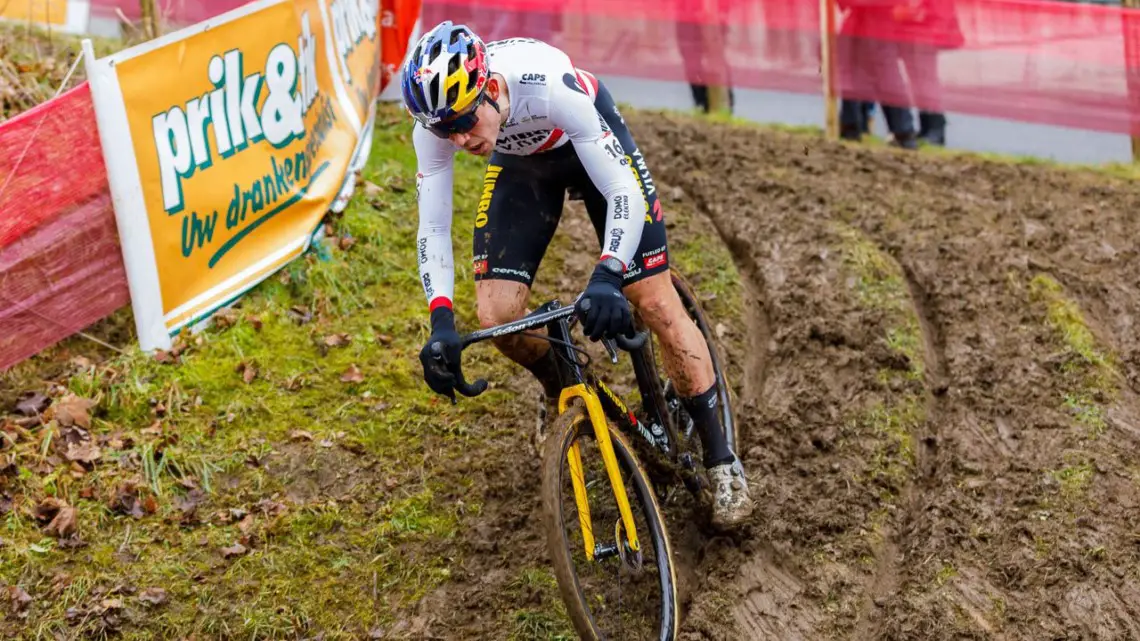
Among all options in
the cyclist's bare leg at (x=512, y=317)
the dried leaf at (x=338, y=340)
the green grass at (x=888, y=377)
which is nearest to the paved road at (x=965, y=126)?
the green grass at (x=888, y=377)

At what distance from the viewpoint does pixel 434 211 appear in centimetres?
544

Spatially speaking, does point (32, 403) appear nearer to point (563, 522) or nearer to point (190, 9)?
point (563, 522)

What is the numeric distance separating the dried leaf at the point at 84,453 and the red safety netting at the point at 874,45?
20.1 ft

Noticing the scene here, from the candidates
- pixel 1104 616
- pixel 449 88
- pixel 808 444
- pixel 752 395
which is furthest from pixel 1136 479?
pixel 449 88


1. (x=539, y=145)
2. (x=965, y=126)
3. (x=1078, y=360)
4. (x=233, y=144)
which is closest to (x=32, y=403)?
(x=233, y=144)

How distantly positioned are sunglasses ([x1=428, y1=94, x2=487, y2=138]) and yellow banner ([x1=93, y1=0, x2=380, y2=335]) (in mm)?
2659

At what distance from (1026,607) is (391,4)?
24.6ft

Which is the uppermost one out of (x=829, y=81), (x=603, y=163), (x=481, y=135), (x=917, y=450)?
(x=481, y=135)

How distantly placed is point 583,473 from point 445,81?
65.4 inches

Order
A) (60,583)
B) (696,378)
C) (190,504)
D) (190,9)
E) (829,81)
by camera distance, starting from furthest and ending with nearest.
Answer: (829,81) → (190,9) → (190,504) → (696,378) → (60,583)

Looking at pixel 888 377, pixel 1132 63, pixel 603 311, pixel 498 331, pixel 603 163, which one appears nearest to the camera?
pixel 603 311

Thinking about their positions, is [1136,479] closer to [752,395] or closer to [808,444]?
[808,444]

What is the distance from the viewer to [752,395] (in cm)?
718

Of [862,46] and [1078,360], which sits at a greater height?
[862,46]
